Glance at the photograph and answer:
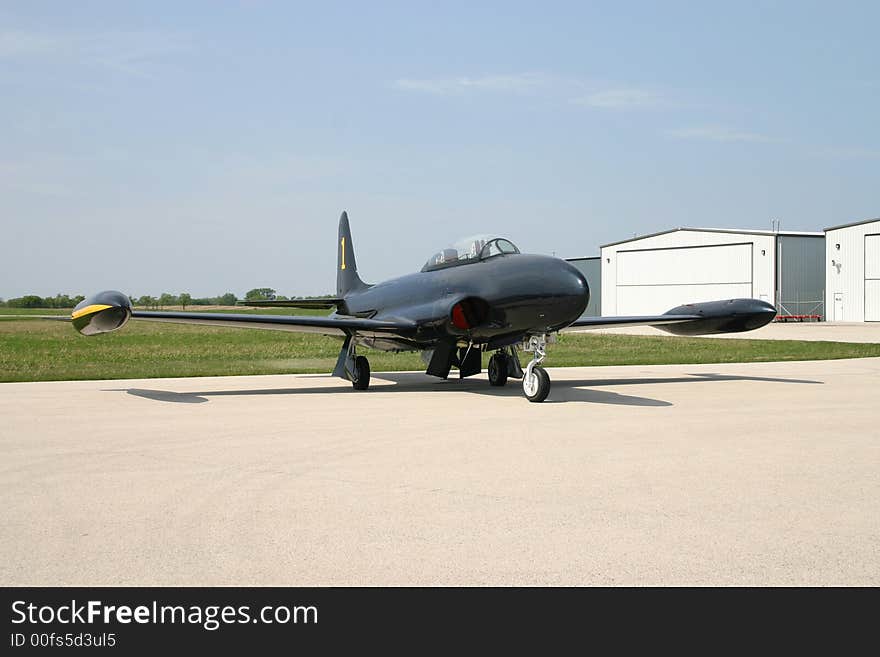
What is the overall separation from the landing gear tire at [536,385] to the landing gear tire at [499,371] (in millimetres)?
3745

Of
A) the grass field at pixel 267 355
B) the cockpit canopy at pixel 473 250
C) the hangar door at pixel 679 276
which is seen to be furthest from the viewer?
the hangar door at pixel 679 276

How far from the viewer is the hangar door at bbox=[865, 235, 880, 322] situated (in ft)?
184

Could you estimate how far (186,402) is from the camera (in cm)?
1433

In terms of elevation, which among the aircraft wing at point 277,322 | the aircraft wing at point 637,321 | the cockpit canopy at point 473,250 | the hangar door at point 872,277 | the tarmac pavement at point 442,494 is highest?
the hangar door at point 872,277

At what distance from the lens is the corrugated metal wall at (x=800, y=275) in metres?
60.4

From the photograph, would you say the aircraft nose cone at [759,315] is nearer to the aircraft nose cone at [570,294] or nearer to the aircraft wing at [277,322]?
the aircraft nose cone at [570,294]

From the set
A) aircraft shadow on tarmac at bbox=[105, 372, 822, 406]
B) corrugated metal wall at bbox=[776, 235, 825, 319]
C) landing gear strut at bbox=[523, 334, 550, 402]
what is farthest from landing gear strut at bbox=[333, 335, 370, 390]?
corrugated metal wall at bbox=[776, 235, 825, 319]

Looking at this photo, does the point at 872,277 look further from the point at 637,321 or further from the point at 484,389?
the point at 484,389

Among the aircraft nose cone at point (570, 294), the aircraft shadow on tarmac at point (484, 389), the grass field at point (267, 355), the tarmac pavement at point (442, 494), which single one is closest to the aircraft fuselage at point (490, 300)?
the aircraft nose cone at point (570, 294)

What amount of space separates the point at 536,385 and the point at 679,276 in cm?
5371

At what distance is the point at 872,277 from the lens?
56438mm
